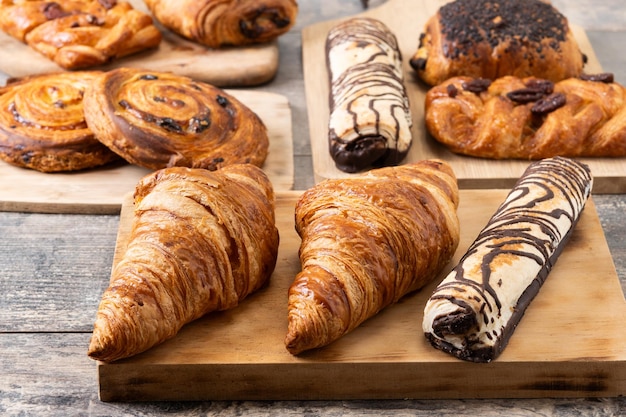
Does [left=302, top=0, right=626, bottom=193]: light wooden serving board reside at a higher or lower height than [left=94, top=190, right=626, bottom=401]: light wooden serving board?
lower

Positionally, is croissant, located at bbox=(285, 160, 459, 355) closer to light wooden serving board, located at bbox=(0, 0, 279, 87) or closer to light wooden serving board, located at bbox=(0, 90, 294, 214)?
light wooden serving board, located at bbox=(0, 90, 294, 214)

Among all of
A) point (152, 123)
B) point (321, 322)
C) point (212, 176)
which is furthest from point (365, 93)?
point (321, 322)

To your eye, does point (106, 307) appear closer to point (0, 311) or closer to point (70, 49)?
point (0, 311)

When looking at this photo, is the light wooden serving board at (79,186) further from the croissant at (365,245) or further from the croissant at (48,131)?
the croissant at (365,245)

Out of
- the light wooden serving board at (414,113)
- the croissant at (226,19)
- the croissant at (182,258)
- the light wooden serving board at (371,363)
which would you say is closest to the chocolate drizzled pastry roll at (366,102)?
the light wooden serving board at (414,113)

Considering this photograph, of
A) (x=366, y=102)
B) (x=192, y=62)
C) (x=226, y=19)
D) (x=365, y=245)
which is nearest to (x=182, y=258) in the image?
(x=365, y=245)

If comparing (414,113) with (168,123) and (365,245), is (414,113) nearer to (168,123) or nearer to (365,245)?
(168,123)

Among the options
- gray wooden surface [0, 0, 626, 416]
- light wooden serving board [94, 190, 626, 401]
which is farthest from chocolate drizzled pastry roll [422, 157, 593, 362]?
gray wooden surface [0, 0, 626, 416]
